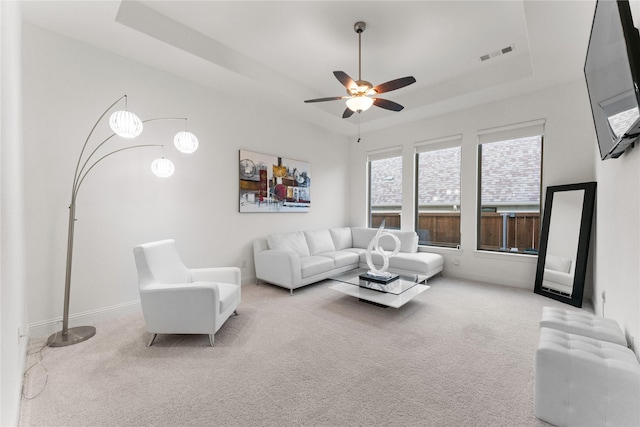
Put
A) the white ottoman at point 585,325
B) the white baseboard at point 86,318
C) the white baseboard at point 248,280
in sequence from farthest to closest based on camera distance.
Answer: the white baseboard at point 248,280 → the white baseboard at point 86,318 → the white ottoman at point 585,325

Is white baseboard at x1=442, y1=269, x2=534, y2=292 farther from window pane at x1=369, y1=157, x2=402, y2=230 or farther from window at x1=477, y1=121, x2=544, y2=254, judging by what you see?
window pane at x1=369, y1=157, x2=402, y2=230

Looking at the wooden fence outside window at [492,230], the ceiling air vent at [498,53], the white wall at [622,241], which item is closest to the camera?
the white wall at [622,241]

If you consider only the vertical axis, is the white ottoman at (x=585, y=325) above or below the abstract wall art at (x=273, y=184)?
below

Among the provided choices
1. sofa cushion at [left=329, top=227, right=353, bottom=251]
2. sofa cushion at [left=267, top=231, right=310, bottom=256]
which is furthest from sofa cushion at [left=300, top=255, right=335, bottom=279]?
sofa cushion at [left=329, top=227, right=353, bottom=251]

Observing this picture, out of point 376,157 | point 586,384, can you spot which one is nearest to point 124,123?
point 586,384

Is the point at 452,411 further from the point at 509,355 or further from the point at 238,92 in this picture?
the point at 238,92

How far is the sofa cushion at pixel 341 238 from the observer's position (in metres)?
5.44

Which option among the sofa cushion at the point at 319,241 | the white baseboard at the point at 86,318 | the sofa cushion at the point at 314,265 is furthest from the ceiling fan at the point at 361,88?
the white baseboard at the point at 86,318

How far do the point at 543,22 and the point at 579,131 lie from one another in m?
1.97

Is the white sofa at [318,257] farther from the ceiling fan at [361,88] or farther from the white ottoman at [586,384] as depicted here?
the white ottoman at [586,384]

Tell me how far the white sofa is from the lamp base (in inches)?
82.8

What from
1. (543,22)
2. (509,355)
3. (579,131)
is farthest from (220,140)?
(579,131)

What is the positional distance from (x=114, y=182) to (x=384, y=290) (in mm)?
3341

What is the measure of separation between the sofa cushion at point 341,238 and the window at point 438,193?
1404mm
